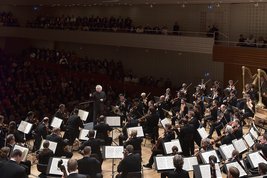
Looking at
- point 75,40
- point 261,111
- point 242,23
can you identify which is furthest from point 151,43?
point 261,111

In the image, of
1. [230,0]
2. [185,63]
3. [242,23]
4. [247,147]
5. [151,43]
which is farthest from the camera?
[185,63]

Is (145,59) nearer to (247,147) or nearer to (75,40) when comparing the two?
(75,40)

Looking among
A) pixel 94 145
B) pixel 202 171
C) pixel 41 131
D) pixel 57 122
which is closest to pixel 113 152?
pixel 94 145

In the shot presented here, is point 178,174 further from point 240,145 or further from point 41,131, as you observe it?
point 41,131

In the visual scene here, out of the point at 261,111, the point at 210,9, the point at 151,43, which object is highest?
the point at 210,9

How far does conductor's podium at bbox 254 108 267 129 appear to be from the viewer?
14.8 meters

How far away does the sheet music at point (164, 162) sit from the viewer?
29.8 feet

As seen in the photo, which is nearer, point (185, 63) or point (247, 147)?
point (247, 147)

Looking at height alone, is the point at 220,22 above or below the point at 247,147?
above

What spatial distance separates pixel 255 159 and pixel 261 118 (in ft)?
20.8

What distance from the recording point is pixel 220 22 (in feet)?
80.7

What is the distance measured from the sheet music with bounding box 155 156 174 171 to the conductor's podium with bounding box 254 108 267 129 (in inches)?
240

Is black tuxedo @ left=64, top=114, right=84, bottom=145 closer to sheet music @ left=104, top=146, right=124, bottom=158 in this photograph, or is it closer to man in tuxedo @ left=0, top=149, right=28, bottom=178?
sheet music @ left=104, top=146, right=124, bottom=158

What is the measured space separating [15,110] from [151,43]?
432 inches
